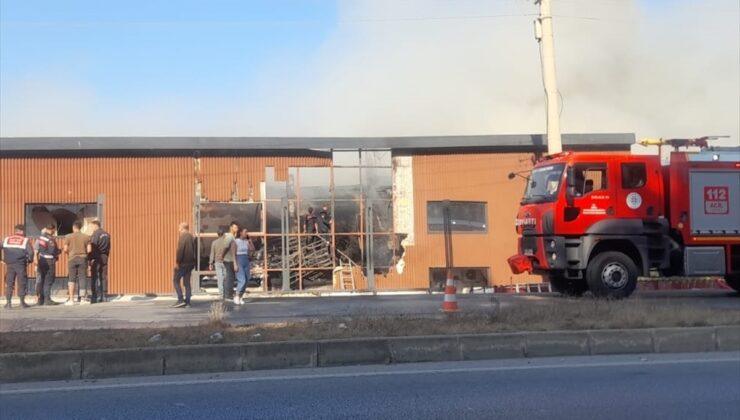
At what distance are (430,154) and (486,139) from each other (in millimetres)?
1730

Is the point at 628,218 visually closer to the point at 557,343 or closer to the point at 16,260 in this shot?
the point at 557,343

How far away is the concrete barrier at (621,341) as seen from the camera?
9.73 meters

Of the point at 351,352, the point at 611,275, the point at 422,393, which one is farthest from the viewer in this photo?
the point at 611,275

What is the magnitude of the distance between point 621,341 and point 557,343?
34.0 inches

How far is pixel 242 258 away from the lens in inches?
613

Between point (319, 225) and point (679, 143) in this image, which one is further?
point (319, 225)

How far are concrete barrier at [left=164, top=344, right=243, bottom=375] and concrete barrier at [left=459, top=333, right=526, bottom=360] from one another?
2818mm

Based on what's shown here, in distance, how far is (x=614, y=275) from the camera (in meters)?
14.6

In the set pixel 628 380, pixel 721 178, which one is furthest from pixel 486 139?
pixel 628 380

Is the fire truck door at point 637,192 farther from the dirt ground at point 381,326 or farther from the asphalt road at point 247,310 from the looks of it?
the dirt ground at point 381,326

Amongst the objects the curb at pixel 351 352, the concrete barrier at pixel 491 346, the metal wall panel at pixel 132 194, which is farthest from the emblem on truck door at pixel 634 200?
the metal wall panel at pixel 132 194

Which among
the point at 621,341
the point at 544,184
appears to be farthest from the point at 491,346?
the point at 544,184

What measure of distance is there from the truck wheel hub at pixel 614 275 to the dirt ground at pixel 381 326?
2.95m

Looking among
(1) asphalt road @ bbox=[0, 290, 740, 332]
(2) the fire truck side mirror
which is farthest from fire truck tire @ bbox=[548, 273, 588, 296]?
(2) the fire truck side mirror
